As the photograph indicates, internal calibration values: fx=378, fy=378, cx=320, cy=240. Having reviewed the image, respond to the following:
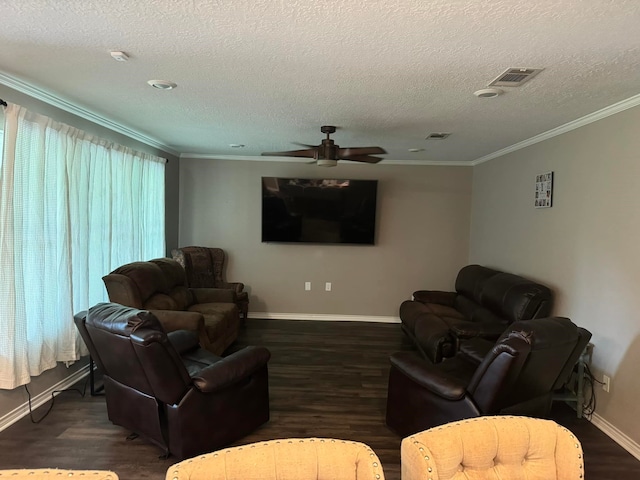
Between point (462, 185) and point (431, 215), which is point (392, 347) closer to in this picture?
point (431, 215)

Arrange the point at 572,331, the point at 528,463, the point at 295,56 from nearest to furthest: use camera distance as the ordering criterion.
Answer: the point at 528,463
the point at 295,56
the point at 572,331

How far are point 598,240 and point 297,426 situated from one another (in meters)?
2.75

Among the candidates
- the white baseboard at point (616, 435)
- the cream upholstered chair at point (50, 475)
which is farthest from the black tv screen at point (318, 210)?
the cream upholstered chair at point (50, 475)

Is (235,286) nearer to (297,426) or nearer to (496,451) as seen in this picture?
(297,426)

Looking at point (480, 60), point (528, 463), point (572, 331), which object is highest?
point (480, 60)

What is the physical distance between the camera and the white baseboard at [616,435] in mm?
2545

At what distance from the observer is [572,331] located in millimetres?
2195

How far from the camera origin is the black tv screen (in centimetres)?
543

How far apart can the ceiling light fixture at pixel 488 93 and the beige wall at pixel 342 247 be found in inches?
119

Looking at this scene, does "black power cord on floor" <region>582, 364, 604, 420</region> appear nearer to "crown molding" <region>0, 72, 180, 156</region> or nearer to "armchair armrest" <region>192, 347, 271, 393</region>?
"armchair armrest" <region>192, 347, 271, 393</region>

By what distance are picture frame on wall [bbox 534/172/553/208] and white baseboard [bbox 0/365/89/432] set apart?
4.67 m

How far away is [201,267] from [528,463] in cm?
465

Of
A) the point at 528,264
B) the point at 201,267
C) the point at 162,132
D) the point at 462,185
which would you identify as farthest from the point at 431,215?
the point at 162,132

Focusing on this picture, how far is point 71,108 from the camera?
124 inches
